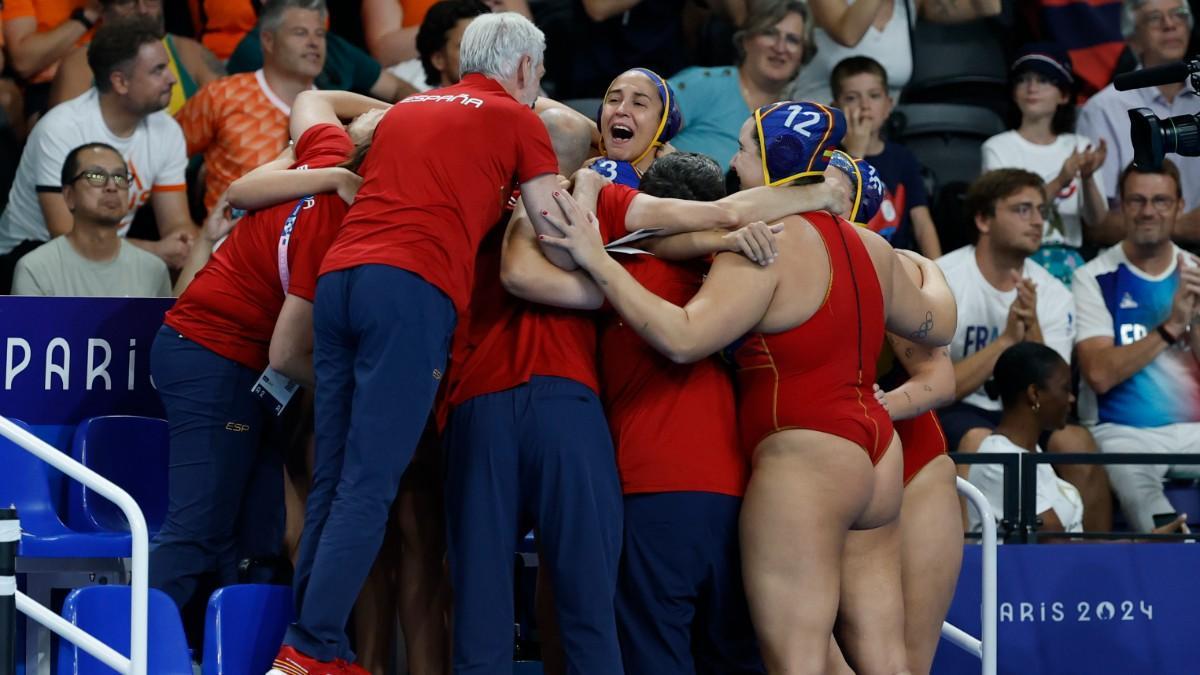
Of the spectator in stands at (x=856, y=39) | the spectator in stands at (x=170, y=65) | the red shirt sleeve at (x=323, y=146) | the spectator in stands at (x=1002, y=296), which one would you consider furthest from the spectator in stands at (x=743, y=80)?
the red shirt sleeve at (x=323, y=146)

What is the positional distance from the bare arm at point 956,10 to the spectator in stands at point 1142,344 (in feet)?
5.18

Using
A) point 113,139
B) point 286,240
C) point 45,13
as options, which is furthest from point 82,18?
point 286,240

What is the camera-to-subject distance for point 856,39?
9445 millimetres

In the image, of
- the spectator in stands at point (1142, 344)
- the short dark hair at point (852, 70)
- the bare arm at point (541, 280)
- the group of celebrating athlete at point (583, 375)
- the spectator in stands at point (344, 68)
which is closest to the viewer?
the group of celebrating athlete at point (583, 375)

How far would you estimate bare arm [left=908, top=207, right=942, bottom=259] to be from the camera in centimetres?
893

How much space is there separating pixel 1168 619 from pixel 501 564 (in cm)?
411

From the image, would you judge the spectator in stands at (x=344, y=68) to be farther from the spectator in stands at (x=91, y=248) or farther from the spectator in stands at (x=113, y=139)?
the spectator in stands at (x=91, y=248)

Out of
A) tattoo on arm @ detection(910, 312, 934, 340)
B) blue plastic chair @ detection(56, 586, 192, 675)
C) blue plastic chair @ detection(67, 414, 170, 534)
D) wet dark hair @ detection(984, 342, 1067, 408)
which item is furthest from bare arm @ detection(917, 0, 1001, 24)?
blue plastic chair @ detection(56, 586, 192, 675)

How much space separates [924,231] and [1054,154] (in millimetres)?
1151

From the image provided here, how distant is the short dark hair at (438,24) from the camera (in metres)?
8.17

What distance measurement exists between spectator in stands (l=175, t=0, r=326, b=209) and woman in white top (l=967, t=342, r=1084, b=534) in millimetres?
3749

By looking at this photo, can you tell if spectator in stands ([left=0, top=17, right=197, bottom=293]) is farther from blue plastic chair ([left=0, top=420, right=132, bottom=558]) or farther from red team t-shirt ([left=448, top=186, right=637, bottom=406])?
red team t-shirt ([left=448, top=186, right=637, bottom=406])

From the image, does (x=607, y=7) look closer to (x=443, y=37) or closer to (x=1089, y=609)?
(x=443, y=37)

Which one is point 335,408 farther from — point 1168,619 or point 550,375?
point 1168,619
